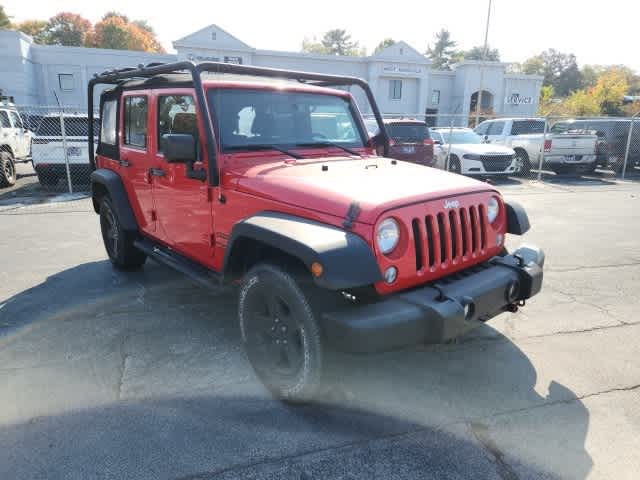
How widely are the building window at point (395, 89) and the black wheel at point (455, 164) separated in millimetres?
25069

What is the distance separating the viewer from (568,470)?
2.38m

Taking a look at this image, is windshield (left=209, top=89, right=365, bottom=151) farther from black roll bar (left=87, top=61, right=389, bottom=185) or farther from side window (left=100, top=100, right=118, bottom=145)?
side window (left=100, top=100, right=118, bottom=145)

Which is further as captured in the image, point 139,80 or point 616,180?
point 616,180

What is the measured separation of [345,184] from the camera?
300 centimetres

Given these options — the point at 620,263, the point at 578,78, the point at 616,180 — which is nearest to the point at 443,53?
the point at 578,78

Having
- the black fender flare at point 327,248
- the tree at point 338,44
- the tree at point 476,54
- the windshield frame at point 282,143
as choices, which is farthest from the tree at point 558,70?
the black fender flare at point 327,248

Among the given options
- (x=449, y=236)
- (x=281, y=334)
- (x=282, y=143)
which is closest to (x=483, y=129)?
(x=282, y=143)

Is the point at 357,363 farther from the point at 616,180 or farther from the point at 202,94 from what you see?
the point at 616,180

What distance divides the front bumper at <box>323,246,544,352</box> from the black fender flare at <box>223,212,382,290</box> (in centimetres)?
19

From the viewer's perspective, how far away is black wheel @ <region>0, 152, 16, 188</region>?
11.3 metres

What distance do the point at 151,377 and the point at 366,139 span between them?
2707mm

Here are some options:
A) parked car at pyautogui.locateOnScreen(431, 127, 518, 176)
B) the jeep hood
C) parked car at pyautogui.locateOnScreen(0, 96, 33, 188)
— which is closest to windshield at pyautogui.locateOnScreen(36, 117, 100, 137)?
parked car at pyautogui.locateOnScreen(0, 96, 33, 188)

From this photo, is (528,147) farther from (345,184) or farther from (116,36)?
(116,36)

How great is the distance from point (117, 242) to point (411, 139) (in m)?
8.99
